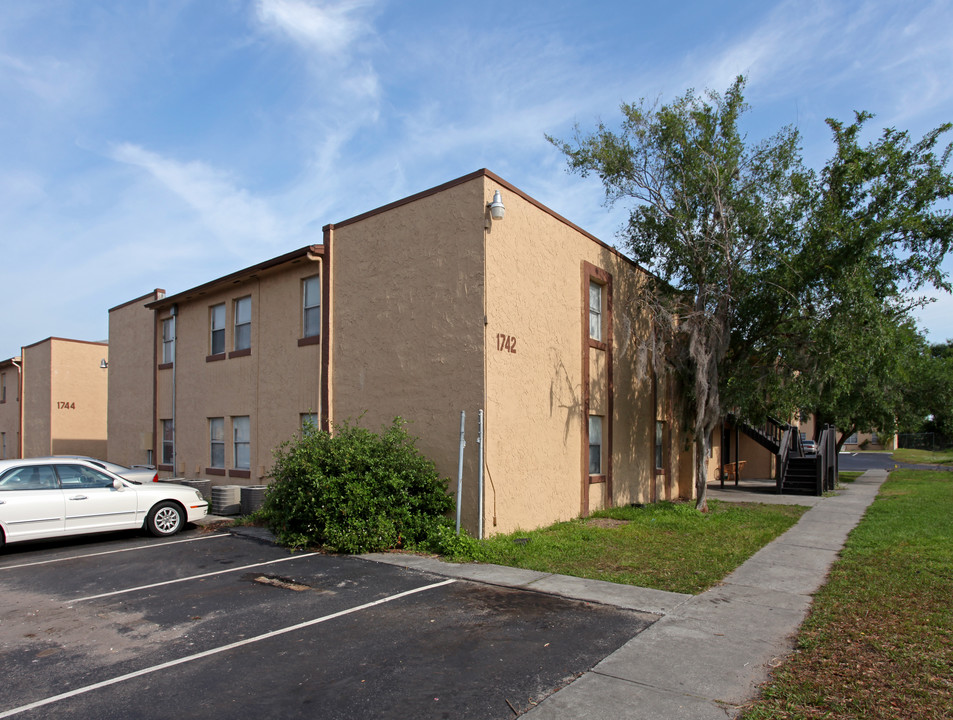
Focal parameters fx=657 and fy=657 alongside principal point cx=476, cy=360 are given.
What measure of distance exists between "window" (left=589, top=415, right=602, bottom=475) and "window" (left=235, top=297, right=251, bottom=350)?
8.37 metres

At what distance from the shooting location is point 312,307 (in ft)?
46.4

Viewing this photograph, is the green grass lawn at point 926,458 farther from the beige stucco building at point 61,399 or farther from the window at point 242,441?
the beige stucco building at point 61,399

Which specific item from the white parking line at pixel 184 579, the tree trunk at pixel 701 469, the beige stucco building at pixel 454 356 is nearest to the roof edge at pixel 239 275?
the beige stucco building at pixel 454 356

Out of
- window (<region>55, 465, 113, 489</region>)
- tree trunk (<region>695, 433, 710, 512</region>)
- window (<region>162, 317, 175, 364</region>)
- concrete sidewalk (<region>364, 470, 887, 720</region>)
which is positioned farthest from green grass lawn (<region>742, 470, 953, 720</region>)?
window (<region>162, 317, 175, 364</region>)

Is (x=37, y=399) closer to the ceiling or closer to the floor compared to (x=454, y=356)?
closer to the floor

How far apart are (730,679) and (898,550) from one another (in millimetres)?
6920

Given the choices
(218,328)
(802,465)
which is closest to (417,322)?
(218,328)

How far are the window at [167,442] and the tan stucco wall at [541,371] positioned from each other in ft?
37.2

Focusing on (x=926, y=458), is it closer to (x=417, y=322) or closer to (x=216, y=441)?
(x=417, y=322)

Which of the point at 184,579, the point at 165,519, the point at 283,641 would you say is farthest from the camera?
the point at 165,519

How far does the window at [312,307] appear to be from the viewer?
14.0 metres

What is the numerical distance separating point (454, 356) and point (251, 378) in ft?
22.1

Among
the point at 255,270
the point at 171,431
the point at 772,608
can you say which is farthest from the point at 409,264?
the point at 171,431

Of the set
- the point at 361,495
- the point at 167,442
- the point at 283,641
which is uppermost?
the point at 167,442
